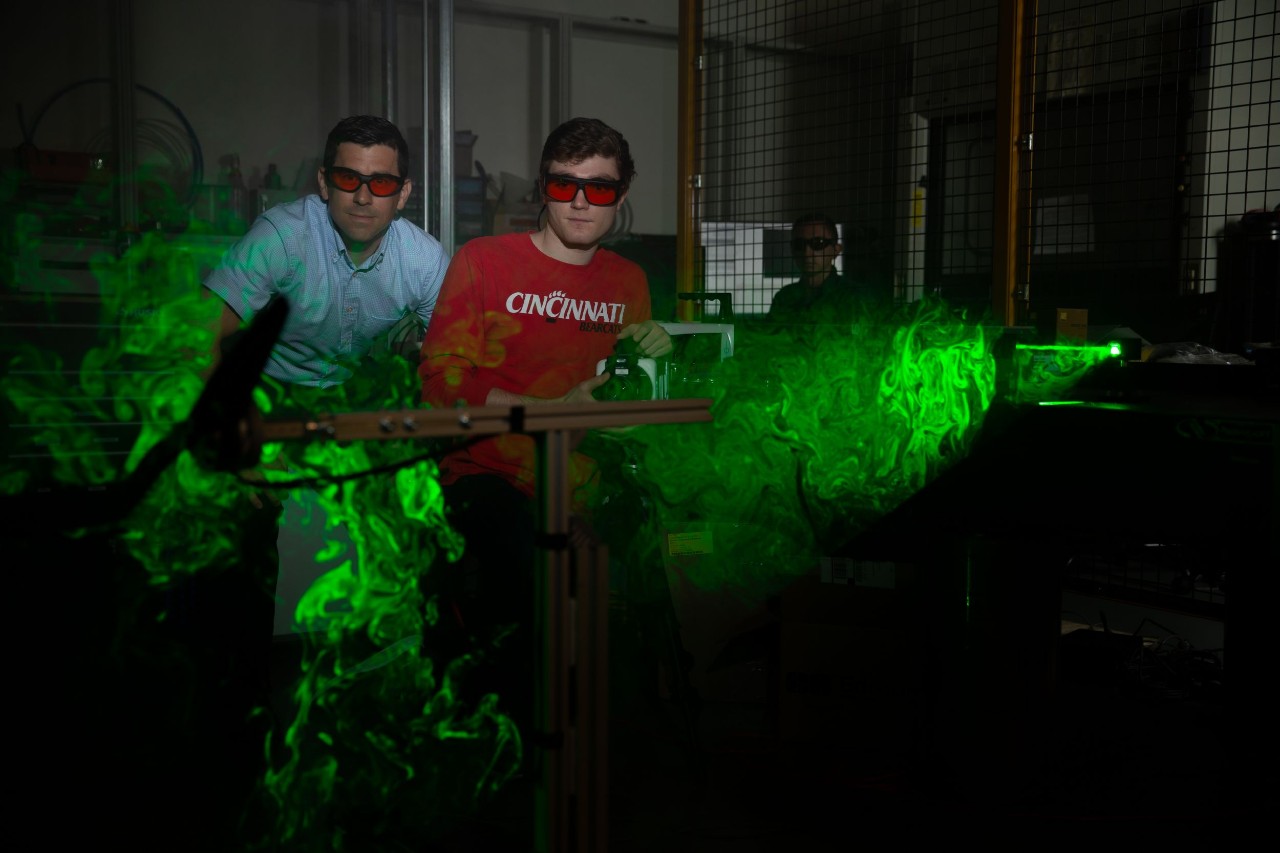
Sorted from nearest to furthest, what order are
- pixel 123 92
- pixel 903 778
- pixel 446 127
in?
pixel 903 778, pixel 446 127, pixel 123 92

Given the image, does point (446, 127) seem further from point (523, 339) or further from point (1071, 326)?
point (1071, 326)

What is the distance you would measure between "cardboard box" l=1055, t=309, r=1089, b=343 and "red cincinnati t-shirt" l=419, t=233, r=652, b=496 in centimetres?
117

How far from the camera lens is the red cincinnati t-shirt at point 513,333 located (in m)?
2.64

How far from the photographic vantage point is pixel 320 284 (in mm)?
2996

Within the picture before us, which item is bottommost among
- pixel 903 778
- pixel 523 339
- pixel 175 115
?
pixel 903 778

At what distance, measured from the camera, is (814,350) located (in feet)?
11.7

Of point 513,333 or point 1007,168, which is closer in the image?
point 513,333

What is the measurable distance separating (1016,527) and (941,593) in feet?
0.81

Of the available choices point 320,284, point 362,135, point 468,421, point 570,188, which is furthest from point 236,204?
point 468,421

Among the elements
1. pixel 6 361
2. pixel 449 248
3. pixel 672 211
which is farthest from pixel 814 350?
pixel 672 211

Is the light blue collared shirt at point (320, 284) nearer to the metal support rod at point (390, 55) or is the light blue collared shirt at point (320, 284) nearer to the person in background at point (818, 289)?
the person in background at point (818, 289)

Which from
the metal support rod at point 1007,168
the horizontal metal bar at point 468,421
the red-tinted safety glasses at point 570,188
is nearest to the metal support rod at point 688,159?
the metal support rod at point 1007,168

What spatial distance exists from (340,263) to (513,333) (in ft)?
2.06

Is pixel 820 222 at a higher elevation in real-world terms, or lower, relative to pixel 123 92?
lower
